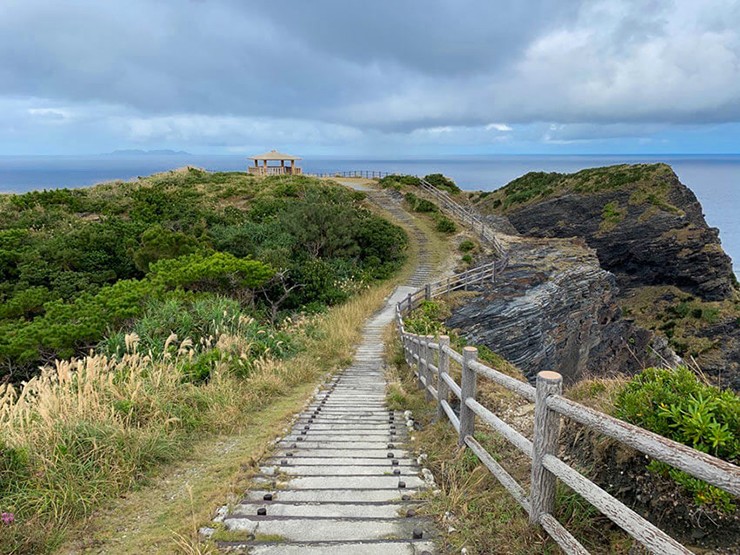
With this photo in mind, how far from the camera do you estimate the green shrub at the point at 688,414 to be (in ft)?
9.31

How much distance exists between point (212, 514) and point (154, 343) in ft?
20.8

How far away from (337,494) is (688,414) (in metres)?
2.77

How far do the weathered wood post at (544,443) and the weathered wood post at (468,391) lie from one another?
5.10 feet

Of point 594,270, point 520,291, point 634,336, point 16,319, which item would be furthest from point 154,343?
point 634,336

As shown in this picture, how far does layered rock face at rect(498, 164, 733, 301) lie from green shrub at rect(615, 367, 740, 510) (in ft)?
134

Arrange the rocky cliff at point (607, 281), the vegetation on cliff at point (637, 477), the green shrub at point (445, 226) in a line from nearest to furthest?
the vegetation on cliff at point (637, 477) → the rocky cliff at point (607, 281) → the green shrub at point (445, 226)

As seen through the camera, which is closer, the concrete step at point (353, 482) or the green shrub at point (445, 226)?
the concrete step at point (353, 482)

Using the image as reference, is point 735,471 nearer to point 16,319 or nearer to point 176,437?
point 176,437

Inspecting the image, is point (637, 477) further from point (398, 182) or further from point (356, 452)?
point (398, 182)

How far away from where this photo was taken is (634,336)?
102 ft

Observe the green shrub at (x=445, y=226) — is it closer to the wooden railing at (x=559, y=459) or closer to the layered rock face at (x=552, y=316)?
the layered rock face at (x=552, y=316)

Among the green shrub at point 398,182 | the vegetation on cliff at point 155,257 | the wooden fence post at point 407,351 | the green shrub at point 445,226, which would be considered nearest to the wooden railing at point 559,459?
the wooden fence post at point 407,351

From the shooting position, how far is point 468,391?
483cm

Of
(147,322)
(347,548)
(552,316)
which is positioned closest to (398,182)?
(552,316)
